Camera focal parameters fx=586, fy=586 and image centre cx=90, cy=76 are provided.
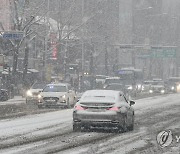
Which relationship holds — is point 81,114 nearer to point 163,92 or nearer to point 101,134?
point 101,134

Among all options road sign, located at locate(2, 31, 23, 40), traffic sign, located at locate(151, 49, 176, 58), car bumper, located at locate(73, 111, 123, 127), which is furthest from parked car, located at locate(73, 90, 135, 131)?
traffic sign, located at locate(151, 49, 176, 58)

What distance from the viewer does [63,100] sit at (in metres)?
32.7

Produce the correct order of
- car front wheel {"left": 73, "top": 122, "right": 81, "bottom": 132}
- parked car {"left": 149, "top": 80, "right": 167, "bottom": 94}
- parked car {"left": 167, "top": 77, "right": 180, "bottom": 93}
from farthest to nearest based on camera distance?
parked car {"left": 167, "top": 77, "right": 180, "bottom": 93} < parked car {"left": 149, "top": 80, "right": 167, "bottom": 94} < car front wheel {"left": 73, "top": 122, "right": 81, "bottom": 132}

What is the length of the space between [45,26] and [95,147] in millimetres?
44110

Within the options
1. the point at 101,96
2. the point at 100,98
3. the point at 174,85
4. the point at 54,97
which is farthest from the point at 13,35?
the point at 174,85

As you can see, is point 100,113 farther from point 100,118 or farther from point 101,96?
point 101,96

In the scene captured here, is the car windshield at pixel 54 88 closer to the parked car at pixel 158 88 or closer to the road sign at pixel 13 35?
the road sign at pixel 13 35

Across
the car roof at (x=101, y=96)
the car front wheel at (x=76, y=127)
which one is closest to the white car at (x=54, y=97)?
the car roof at (x=101, y=96)

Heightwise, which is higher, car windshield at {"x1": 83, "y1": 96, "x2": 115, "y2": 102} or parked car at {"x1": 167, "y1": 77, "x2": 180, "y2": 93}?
car windshield at {"x1": 83, "y1": 96, "x2": 115, "y2": 102}

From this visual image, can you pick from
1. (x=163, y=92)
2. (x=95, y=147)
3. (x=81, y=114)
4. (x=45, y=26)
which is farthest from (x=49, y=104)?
(x=163, y=92)

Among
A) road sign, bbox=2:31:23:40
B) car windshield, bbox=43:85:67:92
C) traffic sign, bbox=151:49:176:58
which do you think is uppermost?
road sign, bbox=2:31:23:40

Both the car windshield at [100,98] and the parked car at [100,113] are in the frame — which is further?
the car windshield at [100,98]

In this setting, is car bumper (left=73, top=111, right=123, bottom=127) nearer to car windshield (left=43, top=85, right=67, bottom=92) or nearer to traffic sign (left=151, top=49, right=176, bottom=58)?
car windshield (left=43, top=85, right=67, bottom=92)

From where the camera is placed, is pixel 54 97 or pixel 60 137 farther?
pixel 54 97
